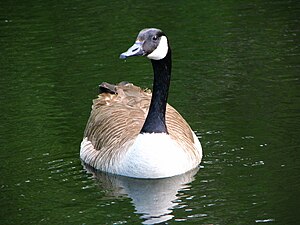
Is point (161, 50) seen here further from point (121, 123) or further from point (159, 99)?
point (121, 123)

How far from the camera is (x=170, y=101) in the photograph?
1431 cm

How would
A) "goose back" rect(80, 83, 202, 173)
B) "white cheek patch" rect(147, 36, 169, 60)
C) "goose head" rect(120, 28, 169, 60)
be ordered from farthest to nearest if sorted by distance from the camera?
"goose back" rect(80, 83, 202, 173)
"white cheek patch" rect(147, 36, 169, 60)
"goose head" rect(120, 28, 169, 60)

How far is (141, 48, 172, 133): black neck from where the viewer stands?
11.6 meters

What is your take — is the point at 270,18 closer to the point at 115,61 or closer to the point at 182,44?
the point at 182,44

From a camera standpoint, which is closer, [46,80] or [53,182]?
[53,182]

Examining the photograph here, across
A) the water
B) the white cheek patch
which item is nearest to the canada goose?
the white cheek patch

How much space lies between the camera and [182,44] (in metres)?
17.3

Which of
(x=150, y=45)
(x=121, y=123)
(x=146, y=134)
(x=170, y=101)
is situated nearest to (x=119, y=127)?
(x=121, y=123)

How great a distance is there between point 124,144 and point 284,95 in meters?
3.31

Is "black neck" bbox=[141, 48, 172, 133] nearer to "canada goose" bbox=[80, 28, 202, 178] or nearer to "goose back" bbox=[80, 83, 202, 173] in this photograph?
"canada goose" bbox=[80, 28, 202, 178]

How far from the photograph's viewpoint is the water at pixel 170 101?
10.5 m

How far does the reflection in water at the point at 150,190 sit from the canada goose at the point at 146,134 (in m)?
0.08

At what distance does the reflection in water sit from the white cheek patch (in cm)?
143

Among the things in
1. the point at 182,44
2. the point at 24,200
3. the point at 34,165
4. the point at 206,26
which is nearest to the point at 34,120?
the point at 34,165
